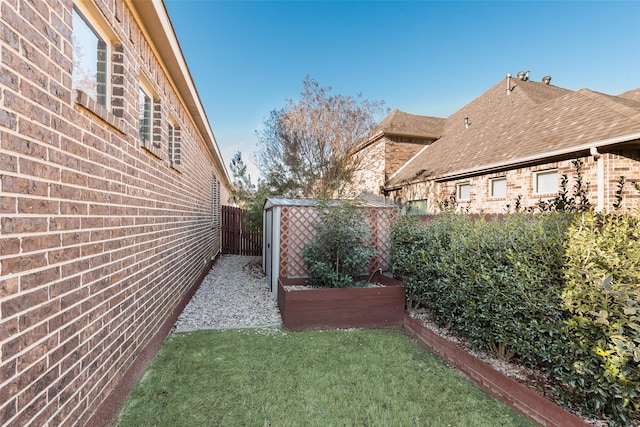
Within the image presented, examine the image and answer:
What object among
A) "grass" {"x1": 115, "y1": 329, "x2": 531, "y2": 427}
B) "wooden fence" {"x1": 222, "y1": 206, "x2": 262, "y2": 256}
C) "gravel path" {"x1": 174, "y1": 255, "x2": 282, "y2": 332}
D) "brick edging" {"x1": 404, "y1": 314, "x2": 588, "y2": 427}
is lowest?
"gravel path" {"x1": 174, "y1": 255, "x2": 282, "y2": 332}

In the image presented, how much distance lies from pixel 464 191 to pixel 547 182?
2.90 metres

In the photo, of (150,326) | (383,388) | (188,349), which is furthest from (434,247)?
(150,326)

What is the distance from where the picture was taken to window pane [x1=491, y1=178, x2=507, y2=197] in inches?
356

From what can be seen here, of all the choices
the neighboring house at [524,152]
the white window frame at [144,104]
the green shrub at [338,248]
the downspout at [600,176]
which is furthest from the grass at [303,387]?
the downspout at [600,176]

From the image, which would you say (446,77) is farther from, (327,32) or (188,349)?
(188,349)

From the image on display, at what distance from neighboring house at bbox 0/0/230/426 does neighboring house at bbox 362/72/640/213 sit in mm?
5582

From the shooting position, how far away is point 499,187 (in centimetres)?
923

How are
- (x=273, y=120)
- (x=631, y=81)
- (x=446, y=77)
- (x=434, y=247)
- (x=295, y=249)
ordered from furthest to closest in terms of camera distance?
(x=273, y=120) → (x=446, y=77) → (x=631, y=81) → (x=295, y=249) → (x=434, y=247)

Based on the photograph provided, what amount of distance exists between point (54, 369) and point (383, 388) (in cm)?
267

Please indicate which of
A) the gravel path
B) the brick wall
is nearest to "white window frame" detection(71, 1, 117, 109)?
the gravel path

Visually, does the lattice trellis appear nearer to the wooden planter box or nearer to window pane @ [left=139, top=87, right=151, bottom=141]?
the wooden planter box

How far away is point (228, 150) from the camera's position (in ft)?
71.7

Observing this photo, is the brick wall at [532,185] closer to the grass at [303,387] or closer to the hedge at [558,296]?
the hedge at [558,296]

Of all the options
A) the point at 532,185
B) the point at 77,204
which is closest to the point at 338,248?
the point at 77,204
